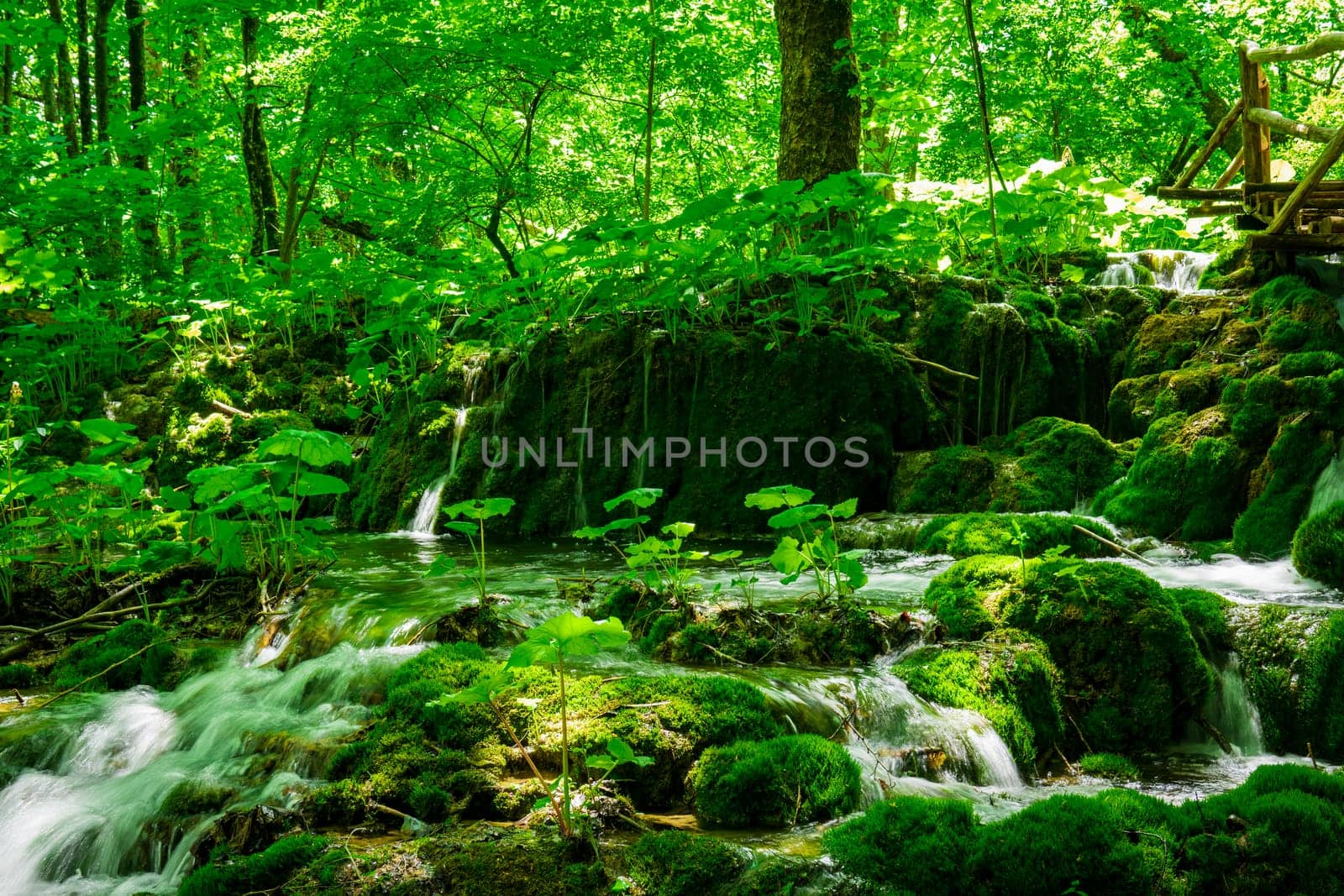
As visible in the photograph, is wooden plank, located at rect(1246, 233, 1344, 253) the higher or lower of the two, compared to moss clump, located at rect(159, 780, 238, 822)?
higher

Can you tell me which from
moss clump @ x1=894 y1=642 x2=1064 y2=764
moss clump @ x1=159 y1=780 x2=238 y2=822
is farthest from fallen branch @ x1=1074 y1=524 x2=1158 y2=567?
moss clump @ x1=159 y1=780 x2=238 y2=822

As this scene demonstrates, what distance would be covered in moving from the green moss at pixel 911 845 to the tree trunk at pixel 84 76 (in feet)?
43.6

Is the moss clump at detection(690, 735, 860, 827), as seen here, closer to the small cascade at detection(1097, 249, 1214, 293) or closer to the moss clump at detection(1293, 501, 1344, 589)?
the moss clump at detection(1293, 501, 1344, 589)

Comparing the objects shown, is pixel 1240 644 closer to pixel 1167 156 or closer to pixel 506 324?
pixel 506 324

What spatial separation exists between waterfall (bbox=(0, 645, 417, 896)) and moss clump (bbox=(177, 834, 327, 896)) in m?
0.29

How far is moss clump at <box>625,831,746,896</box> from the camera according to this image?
2.05m

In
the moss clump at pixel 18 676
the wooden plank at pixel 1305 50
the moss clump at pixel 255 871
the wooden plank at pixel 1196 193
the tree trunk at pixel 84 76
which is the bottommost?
the moss clump at pixel 18 676

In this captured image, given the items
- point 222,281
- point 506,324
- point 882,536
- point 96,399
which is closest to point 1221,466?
point 882,536

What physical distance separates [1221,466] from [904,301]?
3108mm

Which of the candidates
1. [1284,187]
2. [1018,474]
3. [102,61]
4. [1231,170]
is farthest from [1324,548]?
[102,61]

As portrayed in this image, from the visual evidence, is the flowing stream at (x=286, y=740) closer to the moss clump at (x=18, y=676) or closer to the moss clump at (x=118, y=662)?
the moss clump at (x=118, y=662)

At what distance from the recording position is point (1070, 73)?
14289 mm

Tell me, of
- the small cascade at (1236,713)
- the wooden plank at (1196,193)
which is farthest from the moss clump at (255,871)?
the wooden plank at (1196,193)

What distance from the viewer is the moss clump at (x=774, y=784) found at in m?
2.46
